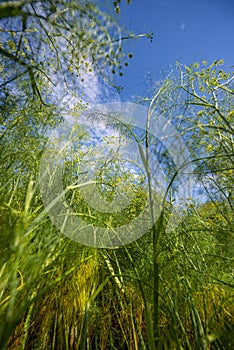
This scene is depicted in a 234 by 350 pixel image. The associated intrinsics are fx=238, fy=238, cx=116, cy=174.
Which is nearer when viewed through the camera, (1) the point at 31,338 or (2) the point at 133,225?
(1) the point at 31,338

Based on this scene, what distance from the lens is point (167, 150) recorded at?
1.15 meters

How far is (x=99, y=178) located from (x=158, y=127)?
2.31 ft

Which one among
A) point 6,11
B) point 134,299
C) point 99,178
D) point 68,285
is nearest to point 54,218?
point 68,285

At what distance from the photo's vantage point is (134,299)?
1146mm

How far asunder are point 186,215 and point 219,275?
1.61 ft

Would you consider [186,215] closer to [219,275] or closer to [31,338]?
[219,275]

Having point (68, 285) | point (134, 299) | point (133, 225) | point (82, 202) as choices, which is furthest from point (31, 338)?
point (133, 225)

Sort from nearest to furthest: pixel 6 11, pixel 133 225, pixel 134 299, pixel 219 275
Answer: pixel 6 11 → pixel 134 299 → pixel 219 275 → pixel 133 225

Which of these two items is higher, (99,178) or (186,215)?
(99,178)

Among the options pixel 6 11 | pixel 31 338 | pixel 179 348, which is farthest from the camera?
pixel 31 338

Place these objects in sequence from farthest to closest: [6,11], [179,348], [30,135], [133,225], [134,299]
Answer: [133,225] < [30,135] < [134,299] < [179,348] < [6,11]

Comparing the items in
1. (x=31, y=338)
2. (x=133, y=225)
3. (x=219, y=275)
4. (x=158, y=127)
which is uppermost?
(x=158, y=127)

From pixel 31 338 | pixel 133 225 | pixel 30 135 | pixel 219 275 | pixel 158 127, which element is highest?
pixel 30 135

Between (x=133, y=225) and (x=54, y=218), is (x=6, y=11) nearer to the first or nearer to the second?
(x=54, y=218)
